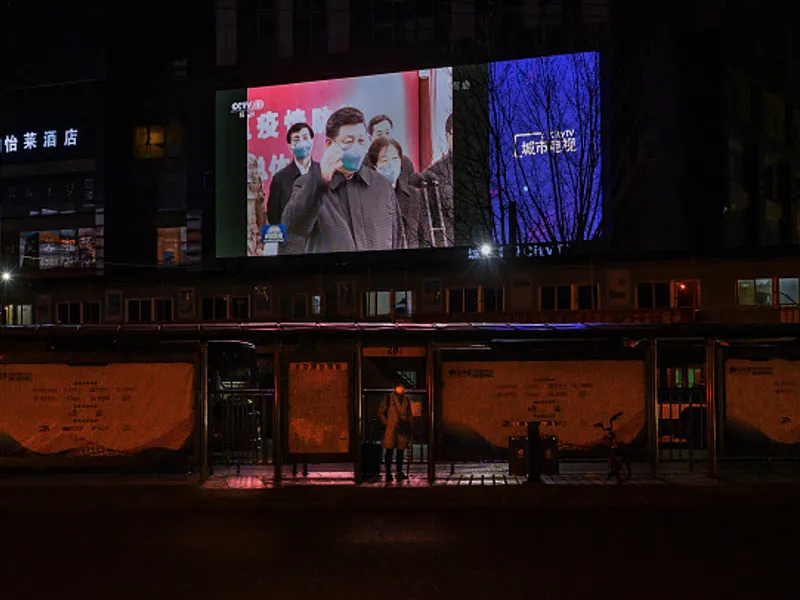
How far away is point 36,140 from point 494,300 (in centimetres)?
4137

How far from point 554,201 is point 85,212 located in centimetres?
3257

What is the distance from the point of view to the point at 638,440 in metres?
17.9

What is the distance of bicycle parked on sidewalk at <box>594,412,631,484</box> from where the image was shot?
56.5 ft

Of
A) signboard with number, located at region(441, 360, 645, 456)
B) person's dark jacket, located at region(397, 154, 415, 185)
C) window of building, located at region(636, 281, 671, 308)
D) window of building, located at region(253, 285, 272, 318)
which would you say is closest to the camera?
signboard with number, located at region(441, 360, 645, 456)

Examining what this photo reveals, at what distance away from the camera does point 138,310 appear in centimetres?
4350

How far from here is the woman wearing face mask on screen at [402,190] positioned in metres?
51.8

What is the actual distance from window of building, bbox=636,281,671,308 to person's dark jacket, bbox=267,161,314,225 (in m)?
25.0

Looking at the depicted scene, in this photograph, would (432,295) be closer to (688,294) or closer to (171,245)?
(688,294)

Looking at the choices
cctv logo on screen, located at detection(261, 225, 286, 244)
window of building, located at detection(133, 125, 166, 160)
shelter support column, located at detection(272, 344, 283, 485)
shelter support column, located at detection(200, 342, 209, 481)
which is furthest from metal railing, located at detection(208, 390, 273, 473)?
window of building, located at detection(133, 125, 166, 160)


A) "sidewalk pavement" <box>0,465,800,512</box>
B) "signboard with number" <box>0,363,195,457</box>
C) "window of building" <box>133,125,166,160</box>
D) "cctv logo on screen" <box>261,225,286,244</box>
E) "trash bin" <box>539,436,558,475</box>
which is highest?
"window of building" <box>133,125,166,160</box>

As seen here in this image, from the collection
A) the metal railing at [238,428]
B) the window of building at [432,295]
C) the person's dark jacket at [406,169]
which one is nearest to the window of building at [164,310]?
the window of building at [432,295]

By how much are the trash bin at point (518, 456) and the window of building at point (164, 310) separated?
27226mm

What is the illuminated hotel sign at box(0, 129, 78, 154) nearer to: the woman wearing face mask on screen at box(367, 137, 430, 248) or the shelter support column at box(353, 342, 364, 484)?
the woman wearing face mask on screen at box(367, 137, 430, 248)

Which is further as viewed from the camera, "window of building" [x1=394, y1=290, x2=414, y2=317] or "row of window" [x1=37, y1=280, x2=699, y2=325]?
"window of building" [x1=394, y1=290, x2=414, y2=317]
